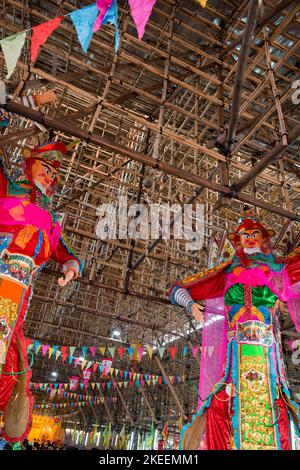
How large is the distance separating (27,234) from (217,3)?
15.1 feet

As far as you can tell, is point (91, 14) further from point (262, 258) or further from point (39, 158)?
point (262, 258)

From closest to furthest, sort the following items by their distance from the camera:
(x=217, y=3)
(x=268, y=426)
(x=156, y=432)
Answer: (x=268, y=426)
(x=217, y=3)
(x=156, y=432)

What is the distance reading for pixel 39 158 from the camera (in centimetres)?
363

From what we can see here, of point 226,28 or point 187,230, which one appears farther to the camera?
point 187,230

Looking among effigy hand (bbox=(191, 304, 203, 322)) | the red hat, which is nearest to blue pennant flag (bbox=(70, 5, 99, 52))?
the red hat

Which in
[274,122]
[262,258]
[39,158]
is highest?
[274,122]

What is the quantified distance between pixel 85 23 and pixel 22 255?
6.61 ft

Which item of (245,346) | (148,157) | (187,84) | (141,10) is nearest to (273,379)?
(245,346)

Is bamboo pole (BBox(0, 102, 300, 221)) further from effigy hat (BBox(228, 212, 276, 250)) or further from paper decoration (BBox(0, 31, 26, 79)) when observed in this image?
paper decoration (BBox(0, 31, 26, 79))

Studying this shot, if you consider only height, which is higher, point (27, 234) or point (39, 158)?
point (39, 158)

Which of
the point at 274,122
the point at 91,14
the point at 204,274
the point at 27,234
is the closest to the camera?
the point at 91,14

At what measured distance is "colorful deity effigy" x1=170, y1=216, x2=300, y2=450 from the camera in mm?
3023

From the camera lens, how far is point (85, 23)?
2.73 metres

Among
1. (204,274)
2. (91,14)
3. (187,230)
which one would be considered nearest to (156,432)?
(187,230)
